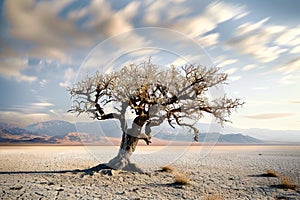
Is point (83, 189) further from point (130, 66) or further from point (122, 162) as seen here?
point (130, 66)

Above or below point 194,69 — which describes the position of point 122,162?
below

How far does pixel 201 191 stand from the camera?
14938 mm

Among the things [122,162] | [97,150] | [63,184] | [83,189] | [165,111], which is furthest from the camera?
[122,162]

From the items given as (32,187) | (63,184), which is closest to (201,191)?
(63,184)

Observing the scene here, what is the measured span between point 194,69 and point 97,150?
7374 mm

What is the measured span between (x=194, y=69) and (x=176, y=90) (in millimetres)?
1633

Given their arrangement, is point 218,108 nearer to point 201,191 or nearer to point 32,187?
point 201,191

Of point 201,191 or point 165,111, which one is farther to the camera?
point 165,111

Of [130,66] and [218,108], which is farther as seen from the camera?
[218,108]

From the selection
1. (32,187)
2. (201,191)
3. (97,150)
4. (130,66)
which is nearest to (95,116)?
(97,150)

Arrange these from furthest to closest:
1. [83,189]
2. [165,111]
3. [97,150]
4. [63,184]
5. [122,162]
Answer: [122,162] < [165,111] < [97,150] < [63,184] < [83,189]

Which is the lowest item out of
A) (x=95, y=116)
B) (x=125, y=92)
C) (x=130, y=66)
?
(x=95, y=116)

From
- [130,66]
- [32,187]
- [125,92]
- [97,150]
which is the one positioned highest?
[130,66]

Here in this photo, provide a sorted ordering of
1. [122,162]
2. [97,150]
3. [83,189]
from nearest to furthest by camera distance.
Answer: [83,189] < [97,150] < [122,162]
